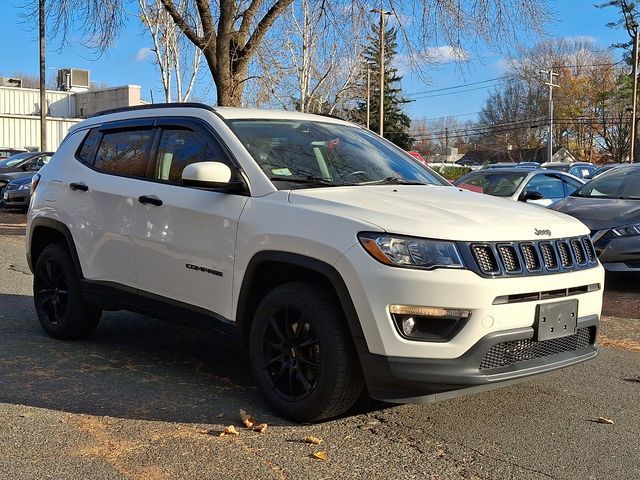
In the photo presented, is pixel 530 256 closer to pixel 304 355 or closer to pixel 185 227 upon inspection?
pixel 304 355

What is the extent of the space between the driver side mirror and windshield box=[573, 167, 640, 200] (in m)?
6.28

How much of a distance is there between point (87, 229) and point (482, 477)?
357 centimetres

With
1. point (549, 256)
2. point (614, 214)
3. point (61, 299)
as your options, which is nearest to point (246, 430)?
point (549, 256)

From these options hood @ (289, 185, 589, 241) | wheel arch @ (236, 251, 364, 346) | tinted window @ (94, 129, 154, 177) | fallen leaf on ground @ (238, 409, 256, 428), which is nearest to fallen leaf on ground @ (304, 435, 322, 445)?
fallen leaf on ground @ (238, 409, 256, 428)

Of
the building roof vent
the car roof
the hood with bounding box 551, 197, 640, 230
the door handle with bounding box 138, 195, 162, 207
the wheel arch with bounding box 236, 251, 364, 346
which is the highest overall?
the building roof vent

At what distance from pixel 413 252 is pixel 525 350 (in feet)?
2.70

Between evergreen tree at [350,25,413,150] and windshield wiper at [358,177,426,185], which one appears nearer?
windshield wiper at [358,177,426,185]

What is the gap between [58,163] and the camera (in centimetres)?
621

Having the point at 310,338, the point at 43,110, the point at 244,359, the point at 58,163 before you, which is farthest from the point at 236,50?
the point at 43,110

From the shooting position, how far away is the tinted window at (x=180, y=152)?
4.78 meters

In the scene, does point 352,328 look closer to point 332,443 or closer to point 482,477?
point 332,443

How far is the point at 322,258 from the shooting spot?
3.80m

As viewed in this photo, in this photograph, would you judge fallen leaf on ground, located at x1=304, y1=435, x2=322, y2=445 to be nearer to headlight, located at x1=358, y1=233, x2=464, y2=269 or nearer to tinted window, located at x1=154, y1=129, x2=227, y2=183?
headlight, located at x1=358, y1=233, x2=464, y2=269

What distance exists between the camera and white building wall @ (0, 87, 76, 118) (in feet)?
154
